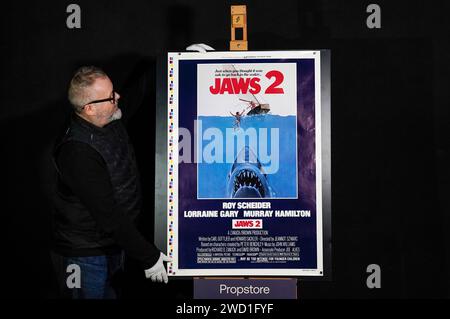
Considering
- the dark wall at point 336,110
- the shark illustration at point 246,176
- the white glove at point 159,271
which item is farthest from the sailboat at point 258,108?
the white glove at point 159,271

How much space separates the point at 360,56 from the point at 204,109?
2.97 feet

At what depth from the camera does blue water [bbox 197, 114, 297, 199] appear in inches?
106

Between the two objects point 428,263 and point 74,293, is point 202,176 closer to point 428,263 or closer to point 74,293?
point 74,293

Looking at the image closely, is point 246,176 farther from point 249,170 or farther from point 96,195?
point 96,195

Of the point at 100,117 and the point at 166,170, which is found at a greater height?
the point at 100,117

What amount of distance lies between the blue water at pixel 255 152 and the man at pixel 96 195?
1.08ft

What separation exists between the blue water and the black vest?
0.32 m

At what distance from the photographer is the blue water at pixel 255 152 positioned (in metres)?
2.68

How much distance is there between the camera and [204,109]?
2.72 metres

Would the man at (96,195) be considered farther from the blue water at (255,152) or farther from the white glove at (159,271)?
the blue water at (255,152)

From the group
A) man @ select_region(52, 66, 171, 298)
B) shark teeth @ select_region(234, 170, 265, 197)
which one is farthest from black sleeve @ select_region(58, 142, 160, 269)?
shark teeth @ select_region(234, 170, 265, 197)

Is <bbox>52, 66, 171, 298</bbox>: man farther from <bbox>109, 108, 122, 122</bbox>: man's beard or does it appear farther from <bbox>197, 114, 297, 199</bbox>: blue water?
<bbox>197, 114, 297, 199</bbox>: blue water

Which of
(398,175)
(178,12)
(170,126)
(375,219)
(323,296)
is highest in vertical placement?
(178,12)
